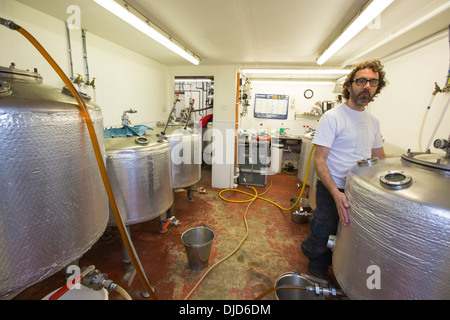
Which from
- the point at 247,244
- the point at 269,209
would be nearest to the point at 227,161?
the point at 269,209

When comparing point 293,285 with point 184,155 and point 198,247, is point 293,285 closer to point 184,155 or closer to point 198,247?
point 198,247

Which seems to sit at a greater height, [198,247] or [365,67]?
[365,67]

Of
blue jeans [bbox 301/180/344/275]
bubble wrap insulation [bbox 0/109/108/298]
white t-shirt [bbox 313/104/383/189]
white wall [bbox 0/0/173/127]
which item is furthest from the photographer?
white wall [bbox 0/0/173/127]

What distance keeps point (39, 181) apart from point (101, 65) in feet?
8.30

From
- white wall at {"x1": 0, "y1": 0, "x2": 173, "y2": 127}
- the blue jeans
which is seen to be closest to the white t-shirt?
the blue jeans

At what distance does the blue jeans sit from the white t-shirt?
0.57 feet

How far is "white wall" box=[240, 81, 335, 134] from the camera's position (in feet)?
17.9

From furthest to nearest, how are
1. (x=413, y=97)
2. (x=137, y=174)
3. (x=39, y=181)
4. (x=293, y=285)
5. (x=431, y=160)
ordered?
1. (x=413, y=97)
2. (x=137, y=174)
3. (x=293, y=285)
4. (x=431, y=160)
5. (x=39, y=181)

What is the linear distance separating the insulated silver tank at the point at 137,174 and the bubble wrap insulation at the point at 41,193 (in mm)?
740

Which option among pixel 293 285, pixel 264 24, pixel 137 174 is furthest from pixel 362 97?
pixel 137 174

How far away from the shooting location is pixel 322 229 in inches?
67.8

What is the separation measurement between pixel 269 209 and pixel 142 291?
2.14 meters

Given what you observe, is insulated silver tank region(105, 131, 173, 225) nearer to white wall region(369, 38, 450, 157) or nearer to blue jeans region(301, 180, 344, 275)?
blue jeans region(301, 180, 344, 275)
